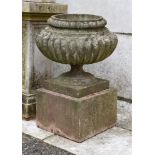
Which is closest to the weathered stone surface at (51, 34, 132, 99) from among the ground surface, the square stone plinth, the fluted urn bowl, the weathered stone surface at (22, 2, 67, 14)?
the square stone plinth

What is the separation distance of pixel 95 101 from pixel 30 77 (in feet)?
3.11

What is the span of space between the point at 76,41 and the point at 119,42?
984 millimetres

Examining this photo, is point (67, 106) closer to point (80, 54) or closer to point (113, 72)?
point (80, 54)

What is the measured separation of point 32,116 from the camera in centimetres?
357

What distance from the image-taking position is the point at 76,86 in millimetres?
2932

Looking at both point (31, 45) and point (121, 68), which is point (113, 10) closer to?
point (121, 68)

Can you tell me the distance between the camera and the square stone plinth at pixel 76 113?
2857 mm

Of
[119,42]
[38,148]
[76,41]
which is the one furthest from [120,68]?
[38,148]

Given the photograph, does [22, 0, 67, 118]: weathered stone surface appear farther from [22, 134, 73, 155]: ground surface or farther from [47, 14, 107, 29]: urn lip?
[22, 134, 73, 155]: ground surface

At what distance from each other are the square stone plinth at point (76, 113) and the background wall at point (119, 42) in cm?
51

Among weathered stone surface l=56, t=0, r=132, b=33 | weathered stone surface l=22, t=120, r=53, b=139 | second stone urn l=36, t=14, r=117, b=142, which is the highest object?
weathered stone surface l=56, t=0, r=132, b=33

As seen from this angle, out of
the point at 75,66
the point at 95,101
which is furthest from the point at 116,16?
the point at 95,101

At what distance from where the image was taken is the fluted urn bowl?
2789mm

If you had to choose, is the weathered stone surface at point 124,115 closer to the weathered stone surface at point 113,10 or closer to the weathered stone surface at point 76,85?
the weathered stone surface at point 76,85
